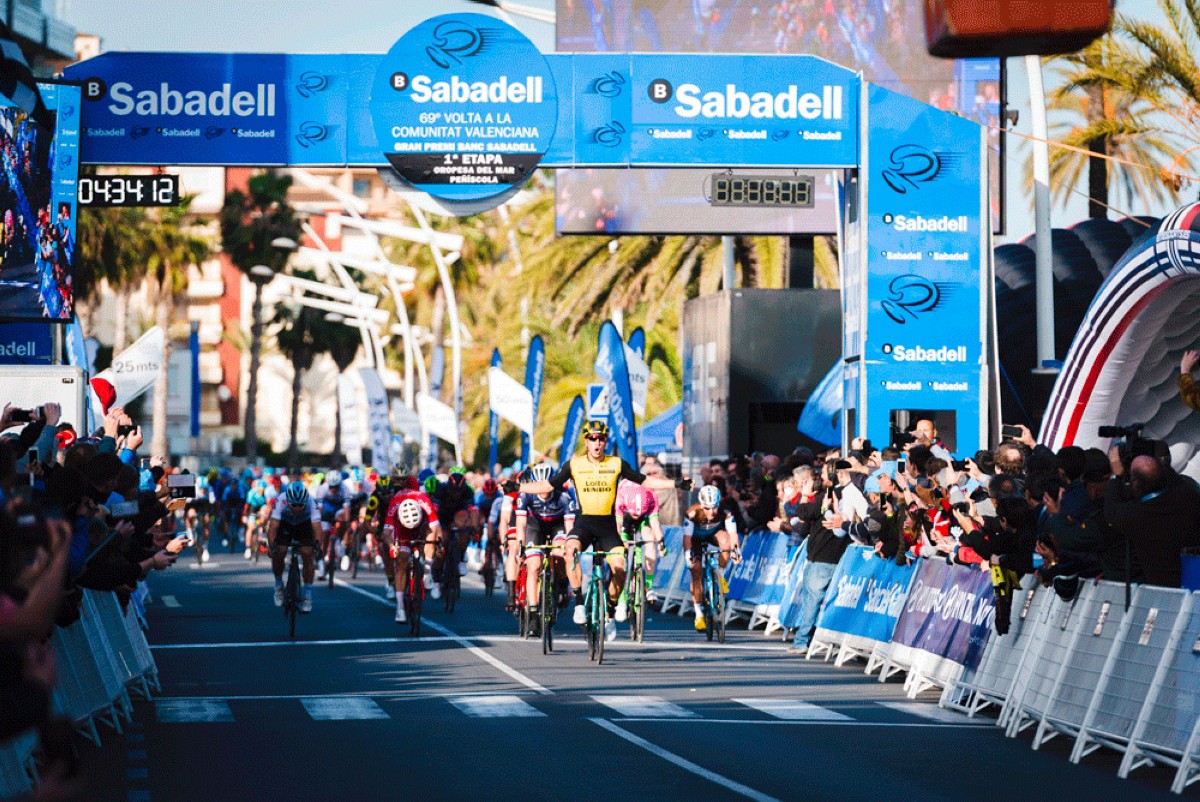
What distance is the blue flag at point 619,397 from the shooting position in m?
30.2

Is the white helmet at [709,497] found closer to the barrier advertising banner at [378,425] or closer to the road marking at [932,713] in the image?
the road marking at [932,713]

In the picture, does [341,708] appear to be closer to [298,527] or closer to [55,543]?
[55,543]

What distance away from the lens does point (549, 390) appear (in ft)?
198

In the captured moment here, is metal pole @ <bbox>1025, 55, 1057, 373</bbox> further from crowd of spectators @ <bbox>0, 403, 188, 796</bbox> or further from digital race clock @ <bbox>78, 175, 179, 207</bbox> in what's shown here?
crowd of spectators @ <bbox>0, 403, 188, 796</bbox>

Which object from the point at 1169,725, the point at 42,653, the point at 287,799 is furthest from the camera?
the point at 1169,725

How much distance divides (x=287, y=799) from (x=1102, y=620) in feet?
16.8

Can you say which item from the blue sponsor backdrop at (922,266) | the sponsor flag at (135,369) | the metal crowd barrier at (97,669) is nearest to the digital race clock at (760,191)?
the blue sponsor backdrop at (922,266)

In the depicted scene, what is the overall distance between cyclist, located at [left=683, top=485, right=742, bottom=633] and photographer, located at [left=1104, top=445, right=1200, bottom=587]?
10.2 meters

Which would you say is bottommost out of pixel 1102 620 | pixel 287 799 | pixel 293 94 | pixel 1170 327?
pixel 287 799

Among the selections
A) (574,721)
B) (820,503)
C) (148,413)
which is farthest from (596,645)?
(148,413)

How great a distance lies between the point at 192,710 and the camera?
50.9 feet

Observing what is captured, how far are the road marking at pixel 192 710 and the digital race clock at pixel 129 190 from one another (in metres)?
12.0

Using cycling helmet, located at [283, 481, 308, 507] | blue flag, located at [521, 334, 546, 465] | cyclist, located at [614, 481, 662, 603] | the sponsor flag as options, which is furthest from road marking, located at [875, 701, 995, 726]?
blue flag, located at [521, 334, 546, 465]

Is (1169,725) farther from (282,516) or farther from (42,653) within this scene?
(282,516)
